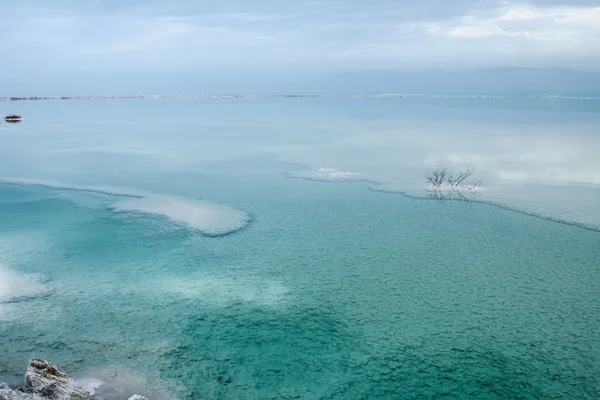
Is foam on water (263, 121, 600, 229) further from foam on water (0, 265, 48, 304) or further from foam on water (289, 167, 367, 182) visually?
foam on water (0, 265, 48, 304)

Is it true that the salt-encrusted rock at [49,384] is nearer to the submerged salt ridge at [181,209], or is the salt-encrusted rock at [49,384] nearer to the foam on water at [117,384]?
the foam on water at [117,384]

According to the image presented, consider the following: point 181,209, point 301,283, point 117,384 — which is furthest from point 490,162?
point 117,384

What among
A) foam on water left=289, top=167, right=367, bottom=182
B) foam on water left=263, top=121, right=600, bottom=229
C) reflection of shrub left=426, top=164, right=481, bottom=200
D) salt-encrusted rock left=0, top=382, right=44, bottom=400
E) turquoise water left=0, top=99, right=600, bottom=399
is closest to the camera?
salt-encrusted rock left=0, top=382, right=44, bottom=400

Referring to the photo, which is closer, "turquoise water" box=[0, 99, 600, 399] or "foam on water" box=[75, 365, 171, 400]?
"foam on water" box=[75, 365, 171, 400]

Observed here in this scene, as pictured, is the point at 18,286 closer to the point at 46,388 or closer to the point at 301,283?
the point at 46,388

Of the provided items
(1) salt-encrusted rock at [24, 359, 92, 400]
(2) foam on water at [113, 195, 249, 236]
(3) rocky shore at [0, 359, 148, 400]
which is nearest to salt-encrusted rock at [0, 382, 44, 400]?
(3) rocky shore at [0, 359, 148, 400]

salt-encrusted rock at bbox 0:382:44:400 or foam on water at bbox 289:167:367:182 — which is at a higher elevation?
foam on water at bbox 289:167:367:182

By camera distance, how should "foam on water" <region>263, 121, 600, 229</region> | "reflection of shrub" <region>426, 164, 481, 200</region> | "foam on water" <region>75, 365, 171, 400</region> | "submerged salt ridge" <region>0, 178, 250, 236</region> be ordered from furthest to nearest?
"reflection of shrub" <region>426, 164, 481, 200</region>
"foam on water" <region>263, 121, 600, 229</region>
"submerged salt ridge" <region>0, 178, 250, 236</region>
"foam on water" <region>75, 365, 171, 400</region>

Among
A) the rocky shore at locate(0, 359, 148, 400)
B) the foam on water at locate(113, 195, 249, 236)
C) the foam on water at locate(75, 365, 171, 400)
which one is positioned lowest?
the foam on water at locate(75, 365, 171, 400)

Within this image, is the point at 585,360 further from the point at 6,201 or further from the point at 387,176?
the point at 6,201
